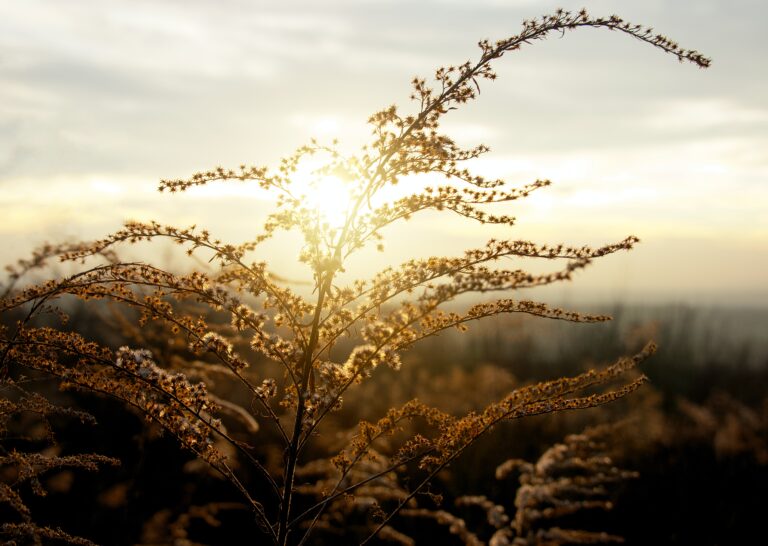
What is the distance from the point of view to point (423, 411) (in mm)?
4047

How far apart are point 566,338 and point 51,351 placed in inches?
2168

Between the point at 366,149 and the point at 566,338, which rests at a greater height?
the point at 566,338

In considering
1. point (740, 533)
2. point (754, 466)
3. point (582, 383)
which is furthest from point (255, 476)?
point (754, 466)

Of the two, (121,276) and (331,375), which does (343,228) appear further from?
(121,276)

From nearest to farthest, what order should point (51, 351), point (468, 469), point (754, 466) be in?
1. point (51, 351)
2. point (468, 469)
3. point (754, 466)

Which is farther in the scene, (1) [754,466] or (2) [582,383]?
(1) [754,466]

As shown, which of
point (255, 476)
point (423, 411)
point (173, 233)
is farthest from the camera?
point (255, 476)

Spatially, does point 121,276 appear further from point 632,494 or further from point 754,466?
point 754,466

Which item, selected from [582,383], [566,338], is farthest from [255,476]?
[566,338]

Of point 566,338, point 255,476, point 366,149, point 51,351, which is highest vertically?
point 566,338

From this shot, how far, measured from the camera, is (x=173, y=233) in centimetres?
351

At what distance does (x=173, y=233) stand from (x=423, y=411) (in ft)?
6.06

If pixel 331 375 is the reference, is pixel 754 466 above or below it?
below

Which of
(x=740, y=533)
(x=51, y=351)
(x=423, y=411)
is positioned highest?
(x=51, y=351)
